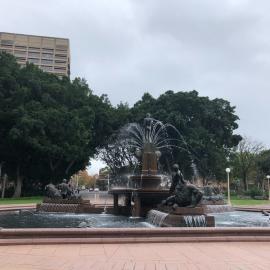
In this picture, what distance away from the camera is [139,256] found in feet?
30.7

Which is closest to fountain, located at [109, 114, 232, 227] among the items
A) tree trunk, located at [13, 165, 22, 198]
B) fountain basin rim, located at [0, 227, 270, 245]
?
fountain basin rim, located at [0, 227, 270, 245]

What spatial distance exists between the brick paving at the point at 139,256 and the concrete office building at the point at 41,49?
131 m

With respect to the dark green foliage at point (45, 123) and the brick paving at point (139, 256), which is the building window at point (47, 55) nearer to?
the dark green foliage at point (45, 123)

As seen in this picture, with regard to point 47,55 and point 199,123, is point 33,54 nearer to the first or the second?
point 47,55

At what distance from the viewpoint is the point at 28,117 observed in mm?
41656

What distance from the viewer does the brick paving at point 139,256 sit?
834 centimetres

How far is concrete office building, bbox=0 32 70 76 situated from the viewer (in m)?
139

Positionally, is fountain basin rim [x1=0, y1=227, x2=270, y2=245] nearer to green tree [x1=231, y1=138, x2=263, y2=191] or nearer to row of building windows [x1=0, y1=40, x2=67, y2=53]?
green tree [x1=231, y1=138, x2=263, y2=191]

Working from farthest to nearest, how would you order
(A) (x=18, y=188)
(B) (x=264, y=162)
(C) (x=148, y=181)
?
(B) (x=264, y=162)
(A) (x=18, y=188)
(C) (x=148, y=181)

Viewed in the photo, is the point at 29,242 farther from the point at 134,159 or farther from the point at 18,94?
the point at 134,159

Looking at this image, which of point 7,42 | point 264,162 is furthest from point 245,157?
point 7,42

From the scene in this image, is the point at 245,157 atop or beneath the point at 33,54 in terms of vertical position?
beneath

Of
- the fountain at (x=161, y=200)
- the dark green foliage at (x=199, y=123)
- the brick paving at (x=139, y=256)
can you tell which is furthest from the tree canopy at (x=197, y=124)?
the brick paving at (x=139, y=256)

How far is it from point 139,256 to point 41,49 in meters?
139
